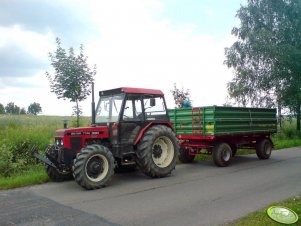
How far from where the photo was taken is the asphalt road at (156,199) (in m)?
5.93

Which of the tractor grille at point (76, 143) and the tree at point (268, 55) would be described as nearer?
the tractor grille at point (76, 143)

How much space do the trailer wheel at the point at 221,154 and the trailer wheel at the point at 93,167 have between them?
13.4 ft

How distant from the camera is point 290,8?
23109 millimetres

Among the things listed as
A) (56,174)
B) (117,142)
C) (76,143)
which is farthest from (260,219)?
(56,174)

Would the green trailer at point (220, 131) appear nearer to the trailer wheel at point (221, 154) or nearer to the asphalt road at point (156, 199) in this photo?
the trailer wheel at point (221, 154)

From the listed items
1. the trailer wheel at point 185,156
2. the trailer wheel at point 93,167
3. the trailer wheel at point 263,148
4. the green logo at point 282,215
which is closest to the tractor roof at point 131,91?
the trailer wheel at point 93,167

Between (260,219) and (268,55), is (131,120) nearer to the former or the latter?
(260,219)

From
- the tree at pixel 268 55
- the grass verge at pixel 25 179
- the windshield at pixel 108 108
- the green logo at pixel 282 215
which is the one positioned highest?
the tree at pixel 268 55

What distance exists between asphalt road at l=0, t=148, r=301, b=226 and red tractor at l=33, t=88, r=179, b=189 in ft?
1.23

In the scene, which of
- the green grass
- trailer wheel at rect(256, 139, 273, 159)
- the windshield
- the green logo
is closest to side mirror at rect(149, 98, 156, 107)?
the windshield

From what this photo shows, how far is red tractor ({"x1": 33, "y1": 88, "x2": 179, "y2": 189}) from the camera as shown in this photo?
27.0 ft

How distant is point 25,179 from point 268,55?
1797 cm

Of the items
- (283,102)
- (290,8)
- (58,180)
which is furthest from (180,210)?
(290,8)

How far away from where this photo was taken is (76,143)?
8664 millimetres
